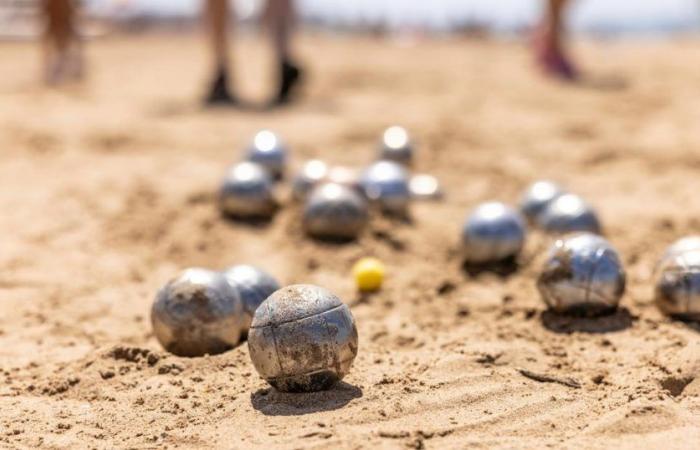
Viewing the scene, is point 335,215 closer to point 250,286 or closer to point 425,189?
point 425,189

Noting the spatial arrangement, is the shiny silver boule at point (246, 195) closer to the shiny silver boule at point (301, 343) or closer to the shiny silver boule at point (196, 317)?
the shiny silver boule at point (196, 317)

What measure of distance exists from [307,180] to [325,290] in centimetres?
359

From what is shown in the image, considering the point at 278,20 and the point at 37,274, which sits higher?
the point at 278,20

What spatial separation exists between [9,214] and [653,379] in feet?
18.0

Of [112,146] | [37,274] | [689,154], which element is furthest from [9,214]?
[689,154]

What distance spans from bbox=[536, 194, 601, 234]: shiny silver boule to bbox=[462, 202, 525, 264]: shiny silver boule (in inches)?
15.9

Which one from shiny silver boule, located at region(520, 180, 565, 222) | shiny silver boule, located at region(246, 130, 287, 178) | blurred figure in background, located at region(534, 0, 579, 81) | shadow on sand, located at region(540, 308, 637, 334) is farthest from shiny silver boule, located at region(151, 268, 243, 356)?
blurred figure in background, located at region(534, 0, 579, 81)

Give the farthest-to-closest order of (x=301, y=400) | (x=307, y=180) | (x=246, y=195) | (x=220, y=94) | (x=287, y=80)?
(x=287, y=80) → (x=220, y=94) → (x=307, y=180) → (x=246, y=195) → (x=301, y=400)

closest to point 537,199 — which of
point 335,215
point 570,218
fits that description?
point 570,218

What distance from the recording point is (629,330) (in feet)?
16.2

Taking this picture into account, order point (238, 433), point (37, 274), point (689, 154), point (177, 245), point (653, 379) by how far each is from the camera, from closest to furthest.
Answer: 1. point (238, 433)
2. point (653, 379)
3. point (37, 274)
4. point (177, 245)
5. point (689, 154)

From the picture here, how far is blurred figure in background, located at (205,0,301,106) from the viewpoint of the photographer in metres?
11.7

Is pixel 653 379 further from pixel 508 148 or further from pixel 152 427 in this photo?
pixel 508 148

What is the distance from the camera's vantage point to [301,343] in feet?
13.0
